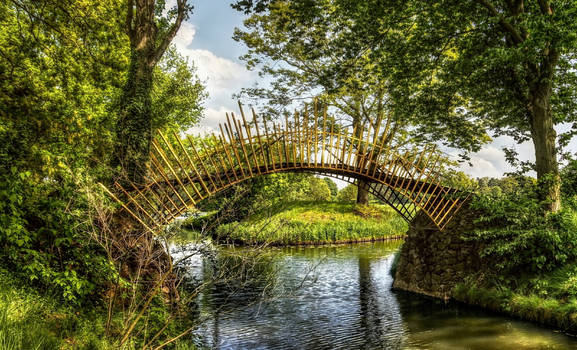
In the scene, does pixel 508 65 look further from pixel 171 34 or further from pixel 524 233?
pixel 171 34

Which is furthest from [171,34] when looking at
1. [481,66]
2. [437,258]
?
[437,258]

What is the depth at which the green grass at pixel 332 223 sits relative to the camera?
80.0 ft

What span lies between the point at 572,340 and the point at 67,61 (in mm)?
14577

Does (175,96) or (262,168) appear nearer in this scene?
(262,168)

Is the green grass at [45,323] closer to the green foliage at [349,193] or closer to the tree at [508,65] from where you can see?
the tree at [508,65]

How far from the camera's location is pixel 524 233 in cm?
956

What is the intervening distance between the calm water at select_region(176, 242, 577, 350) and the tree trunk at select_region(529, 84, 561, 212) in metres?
3.89

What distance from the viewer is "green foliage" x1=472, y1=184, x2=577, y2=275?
934 centimetres

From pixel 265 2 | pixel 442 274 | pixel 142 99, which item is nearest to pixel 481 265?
pixel 442 274

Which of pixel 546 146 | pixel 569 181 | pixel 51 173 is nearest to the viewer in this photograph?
pixel 51 173

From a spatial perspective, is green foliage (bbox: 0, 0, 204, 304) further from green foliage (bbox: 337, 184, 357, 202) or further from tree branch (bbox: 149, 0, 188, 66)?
green foliage (bbox: 337, 184, 357, 202)

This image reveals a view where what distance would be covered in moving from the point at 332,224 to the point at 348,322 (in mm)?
16351

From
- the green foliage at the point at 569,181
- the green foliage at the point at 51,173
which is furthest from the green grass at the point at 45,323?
the green foliage at the point at 569,181

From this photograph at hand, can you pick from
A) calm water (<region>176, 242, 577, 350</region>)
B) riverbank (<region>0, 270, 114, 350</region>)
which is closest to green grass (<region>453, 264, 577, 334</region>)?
calm water (<region>176, 242, 577, 350</region>)
